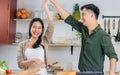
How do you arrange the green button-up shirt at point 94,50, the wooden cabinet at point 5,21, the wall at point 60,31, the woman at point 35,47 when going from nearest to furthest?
1. the green button-up shirt at point 94,50
2. the woman at point 35,47
3. the wooden cabinet at point 5,21
4. the wall at point 60,31

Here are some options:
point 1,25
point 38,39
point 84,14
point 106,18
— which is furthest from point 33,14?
point 84,14

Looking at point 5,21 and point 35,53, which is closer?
point 35,53

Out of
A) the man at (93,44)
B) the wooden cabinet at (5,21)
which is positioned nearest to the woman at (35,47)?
the man at (93,44)

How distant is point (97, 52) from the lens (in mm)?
→ 1993

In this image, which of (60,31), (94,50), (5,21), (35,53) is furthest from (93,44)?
(5,21)

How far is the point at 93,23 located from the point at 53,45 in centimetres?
154

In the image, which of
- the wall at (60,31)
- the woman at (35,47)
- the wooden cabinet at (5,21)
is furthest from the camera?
the wall at (60,31)

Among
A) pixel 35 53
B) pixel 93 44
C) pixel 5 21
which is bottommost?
pixel 35 53

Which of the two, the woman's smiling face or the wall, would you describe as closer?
the woman's smiling face

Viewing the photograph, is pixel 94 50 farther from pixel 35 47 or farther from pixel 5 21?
pixel 5 21

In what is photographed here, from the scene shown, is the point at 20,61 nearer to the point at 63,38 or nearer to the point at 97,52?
the point at 97,52

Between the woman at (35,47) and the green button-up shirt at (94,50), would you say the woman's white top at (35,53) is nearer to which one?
the woman at (35,47)

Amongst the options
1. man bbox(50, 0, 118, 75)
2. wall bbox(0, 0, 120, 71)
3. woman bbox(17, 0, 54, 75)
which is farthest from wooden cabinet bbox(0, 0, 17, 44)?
man bbox(50, 0, 118, 75)

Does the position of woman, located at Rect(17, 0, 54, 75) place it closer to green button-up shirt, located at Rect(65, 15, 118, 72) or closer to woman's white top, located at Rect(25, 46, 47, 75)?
woman's white top, located at Rect(25, 46, 47, 75)
